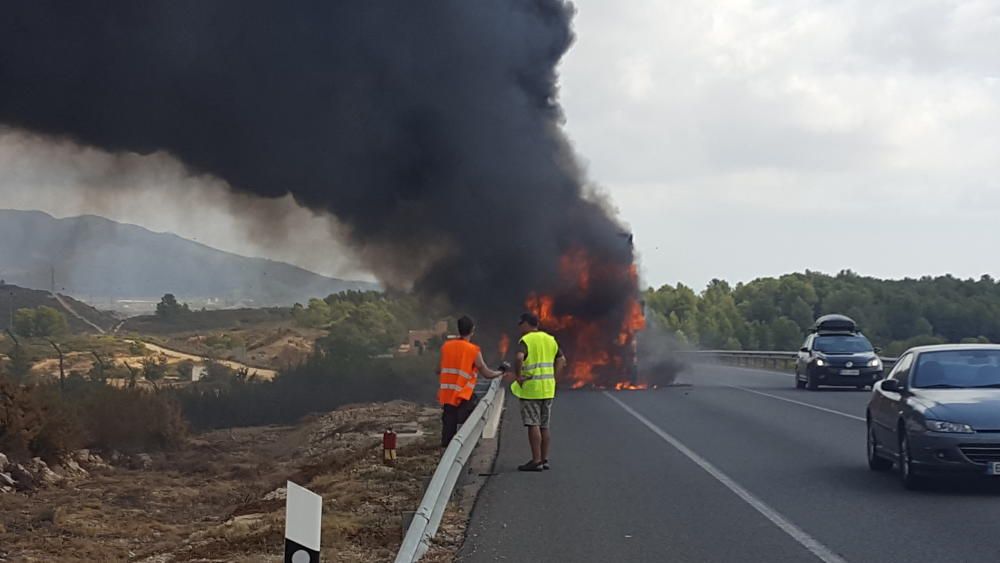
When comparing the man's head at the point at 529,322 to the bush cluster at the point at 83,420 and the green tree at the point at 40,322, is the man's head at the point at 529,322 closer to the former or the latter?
the bush cluster at the point at 83,420

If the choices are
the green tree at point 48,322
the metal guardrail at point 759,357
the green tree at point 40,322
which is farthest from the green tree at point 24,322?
the metal guardrail at point 759,357

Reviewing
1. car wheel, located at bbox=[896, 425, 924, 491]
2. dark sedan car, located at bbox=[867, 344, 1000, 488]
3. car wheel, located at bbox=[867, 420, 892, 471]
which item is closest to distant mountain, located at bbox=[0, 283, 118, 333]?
car wheel, located at bbox=[867, 420, 892, 471]

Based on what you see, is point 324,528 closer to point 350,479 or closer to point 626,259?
point 350,479

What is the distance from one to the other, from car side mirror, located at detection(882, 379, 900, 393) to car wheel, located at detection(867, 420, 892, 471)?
0.73 metres

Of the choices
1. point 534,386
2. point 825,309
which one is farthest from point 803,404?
point 825,309

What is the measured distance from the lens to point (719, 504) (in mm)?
11461

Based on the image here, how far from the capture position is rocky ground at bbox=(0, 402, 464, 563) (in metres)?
10.5

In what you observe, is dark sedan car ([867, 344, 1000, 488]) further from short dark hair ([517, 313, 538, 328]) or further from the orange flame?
the orange flame

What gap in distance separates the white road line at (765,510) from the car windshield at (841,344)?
615 inches

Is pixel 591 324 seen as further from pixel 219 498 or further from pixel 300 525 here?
pixel 300 525

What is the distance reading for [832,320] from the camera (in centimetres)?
3562

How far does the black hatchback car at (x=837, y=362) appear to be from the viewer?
3206cm

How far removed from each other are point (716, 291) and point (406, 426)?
12909 centimetres

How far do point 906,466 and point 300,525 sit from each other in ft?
28.7
